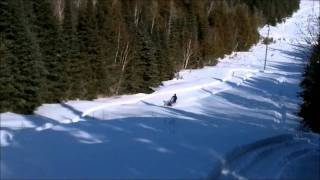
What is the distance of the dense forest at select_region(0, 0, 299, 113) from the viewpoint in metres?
32.7

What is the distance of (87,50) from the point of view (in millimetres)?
43312

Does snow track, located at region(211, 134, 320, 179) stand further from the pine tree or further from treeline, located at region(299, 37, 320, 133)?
the pine tree

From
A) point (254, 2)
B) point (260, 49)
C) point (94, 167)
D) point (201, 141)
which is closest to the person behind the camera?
point (94, 167)

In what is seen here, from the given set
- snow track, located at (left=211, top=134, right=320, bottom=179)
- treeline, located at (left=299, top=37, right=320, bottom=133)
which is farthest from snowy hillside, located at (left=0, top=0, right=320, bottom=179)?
treeline, located at (left=299, top=37, right=320, bottom=133)

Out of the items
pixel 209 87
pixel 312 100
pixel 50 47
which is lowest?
pixel 209 87

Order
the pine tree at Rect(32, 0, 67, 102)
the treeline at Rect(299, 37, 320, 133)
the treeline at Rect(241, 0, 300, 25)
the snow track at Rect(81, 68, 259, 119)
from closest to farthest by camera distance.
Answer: the treeline at Rect(299, 37, 320, 133)
the pine tree at Rect(32, 0, 67, 102)
the snow track at Rect(81, 68, 259, 119)
the treeline at Rect(241, 0, 300, 25)

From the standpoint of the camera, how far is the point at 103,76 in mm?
44875

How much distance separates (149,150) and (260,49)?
92552 mm

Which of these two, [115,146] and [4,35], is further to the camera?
[4,35]

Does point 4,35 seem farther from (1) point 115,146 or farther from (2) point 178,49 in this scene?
(2) point 178,49

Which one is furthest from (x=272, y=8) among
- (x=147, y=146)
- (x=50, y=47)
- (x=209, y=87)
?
(x=147, y=146)

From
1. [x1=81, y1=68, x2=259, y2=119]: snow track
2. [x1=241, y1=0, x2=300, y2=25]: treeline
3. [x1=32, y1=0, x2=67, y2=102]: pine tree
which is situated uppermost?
[x1=241, y1=0, x2=300, y2=25]: treeline

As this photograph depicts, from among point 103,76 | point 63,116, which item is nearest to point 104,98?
point 103,76

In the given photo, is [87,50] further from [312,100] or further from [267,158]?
[267,158]
